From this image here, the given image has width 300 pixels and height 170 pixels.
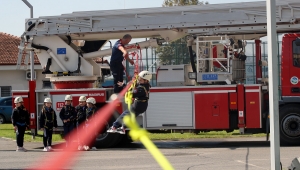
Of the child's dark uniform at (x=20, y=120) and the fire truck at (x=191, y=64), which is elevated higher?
the fire truck at (x=191, y=64)

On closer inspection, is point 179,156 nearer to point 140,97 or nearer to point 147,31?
point 140,97

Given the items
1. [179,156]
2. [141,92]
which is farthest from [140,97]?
[179,156]

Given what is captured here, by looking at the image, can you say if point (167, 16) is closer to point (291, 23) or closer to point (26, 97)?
point (291, 23)

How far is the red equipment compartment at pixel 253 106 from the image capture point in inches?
655

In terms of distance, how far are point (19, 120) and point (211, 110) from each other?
5.29m

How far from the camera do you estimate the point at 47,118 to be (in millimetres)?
17328

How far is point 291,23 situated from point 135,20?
425cm

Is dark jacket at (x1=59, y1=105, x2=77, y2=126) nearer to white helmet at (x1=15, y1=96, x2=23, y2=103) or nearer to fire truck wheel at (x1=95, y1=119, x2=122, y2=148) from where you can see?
fire truck wheel at (x1=95, y1=119, x2=122, y2=148)

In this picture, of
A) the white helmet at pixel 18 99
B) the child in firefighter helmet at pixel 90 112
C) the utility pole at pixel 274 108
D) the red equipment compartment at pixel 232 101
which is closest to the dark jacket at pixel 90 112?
the child in firefighter helmet at pixel 90 112

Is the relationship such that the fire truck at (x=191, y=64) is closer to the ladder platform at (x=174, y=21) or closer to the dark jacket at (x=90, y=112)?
the ladder platform at (x=174, y=21)

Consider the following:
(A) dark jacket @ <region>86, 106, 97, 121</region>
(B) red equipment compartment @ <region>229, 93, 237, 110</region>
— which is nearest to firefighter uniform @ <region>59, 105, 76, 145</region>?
(A) dark jacket @ <region>86, 106, 97, 121</region>

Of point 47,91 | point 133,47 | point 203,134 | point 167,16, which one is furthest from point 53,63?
point 203,134

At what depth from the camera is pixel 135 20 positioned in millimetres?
17672

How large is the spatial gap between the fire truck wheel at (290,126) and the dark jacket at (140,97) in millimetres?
4602
